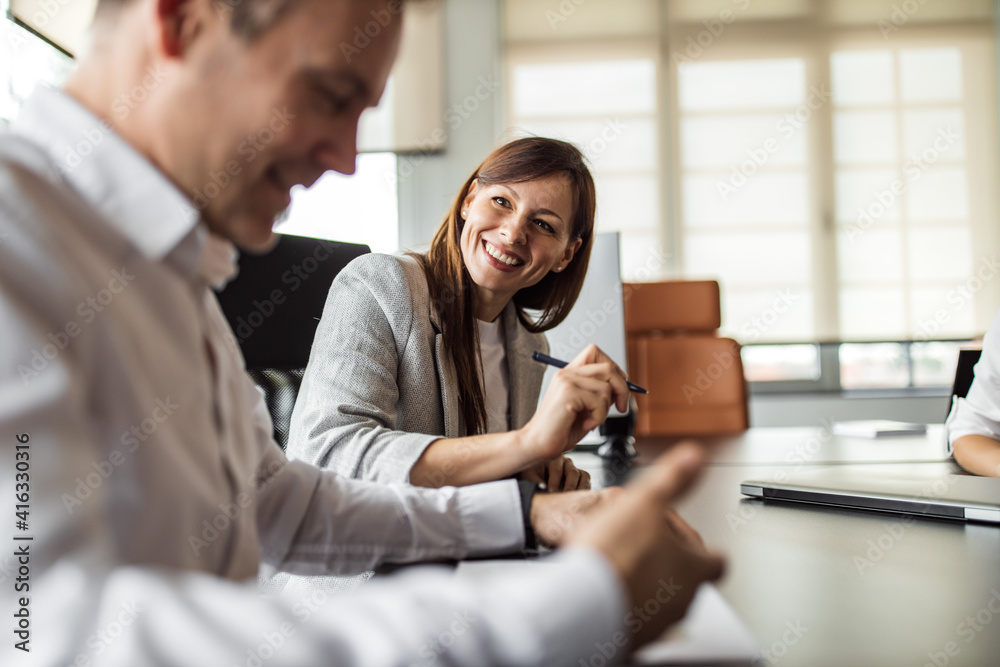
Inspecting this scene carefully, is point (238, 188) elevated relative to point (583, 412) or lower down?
elevated

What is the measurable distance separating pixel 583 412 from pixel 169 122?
0.70 m

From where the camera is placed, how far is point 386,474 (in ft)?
3.57

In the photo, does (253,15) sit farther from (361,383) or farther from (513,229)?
(513,229)

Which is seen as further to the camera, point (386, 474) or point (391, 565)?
point (386, 474)

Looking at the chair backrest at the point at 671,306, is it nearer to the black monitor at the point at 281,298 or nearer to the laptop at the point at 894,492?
the black monitor at the point at 281,298

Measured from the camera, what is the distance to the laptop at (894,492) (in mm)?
986

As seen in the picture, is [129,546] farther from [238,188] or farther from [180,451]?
[238,188]

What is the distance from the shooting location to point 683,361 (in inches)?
117

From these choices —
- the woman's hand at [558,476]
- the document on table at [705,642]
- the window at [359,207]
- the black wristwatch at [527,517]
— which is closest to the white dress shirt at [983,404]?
the woman's hand at [558,476]

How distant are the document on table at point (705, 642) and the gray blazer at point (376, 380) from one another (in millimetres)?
579

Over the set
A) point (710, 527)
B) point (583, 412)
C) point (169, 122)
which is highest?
point (169, 122)

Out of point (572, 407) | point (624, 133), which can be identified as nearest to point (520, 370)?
point (572, 407)

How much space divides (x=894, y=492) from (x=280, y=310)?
1322 mm

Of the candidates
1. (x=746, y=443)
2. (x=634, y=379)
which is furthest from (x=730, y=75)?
Result: (x=746, y=443)
